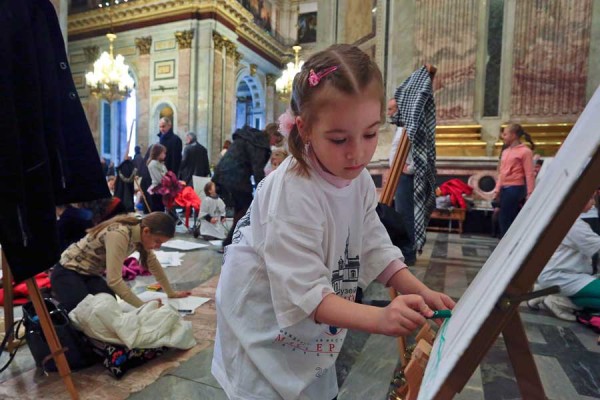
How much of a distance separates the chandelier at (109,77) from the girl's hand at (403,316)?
1254 cm

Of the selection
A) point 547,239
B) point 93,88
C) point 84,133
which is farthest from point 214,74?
point 547,239

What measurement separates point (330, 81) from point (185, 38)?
558 inches

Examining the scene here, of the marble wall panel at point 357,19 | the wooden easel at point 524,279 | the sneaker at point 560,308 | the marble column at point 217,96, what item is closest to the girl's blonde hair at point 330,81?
the wooden easel at point 524,279

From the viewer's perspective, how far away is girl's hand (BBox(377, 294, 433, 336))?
65 centimetres

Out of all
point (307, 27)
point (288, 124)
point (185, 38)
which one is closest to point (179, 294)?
point (288, 124)

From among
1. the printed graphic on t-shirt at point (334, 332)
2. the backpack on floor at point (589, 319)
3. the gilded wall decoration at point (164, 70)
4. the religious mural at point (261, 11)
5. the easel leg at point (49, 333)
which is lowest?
the backpack on floor at point (589, 319)

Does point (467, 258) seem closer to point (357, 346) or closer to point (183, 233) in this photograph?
point (357, 346)

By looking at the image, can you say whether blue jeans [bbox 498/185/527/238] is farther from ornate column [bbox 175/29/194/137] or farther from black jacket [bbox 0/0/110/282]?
ornate column [bbox 175/29/194/137]

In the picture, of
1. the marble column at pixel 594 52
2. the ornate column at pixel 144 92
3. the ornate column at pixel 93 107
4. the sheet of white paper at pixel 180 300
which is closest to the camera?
the sheet of white paper at pixel 180 300

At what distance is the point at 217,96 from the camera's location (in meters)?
13.8

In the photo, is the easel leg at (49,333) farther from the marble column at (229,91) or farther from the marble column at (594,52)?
the marble column at (229,91)

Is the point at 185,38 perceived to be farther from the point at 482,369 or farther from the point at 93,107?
the point at 482,369

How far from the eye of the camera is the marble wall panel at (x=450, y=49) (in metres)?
6.66

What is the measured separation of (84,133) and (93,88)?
38.3 feet
